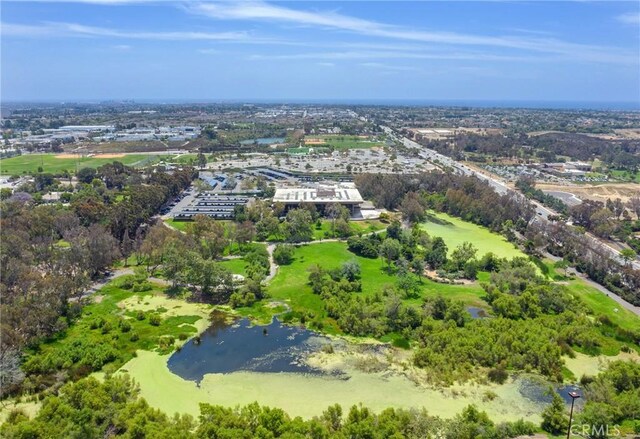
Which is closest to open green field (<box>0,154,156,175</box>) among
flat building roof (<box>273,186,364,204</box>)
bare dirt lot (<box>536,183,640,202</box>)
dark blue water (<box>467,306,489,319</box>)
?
flat building roof (<box>273,186,364,204</box>)

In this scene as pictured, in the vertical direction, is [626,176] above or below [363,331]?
above

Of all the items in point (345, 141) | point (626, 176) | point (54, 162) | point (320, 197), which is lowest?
point (320, 197)

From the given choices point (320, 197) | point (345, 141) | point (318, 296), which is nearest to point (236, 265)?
point (318, 296)

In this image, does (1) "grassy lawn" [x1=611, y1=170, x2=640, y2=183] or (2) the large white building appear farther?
(1) "grassy lawn" [x1=611, y1=170, x2=640, y2=183]

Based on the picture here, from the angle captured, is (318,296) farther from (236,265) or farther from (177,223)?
(177,223)

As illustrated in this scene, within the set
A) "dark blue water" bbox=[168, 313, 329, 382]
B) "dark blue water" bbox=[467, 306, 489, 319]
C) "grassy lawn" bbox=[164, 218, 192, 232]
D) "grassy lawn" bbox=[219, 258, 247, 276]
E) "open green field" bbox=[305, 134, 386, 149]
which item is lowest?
"dark blue water" bbox=[168, 313, 329, 382]

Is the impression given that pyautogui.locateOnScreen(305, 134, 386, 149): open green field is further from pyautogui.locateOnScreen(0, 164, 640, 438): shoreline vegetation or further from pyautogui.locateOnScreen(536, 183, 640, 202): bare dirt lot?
pyautogui.locateOnScreen(0, 164, 640, 438): shoreline vegetation

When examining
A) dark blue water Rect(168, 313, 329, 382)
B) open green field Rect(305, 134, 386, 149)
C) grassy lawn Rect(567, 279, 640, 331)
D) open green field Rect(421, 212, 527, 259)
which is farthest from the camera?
open green field Rect(305, 134, 386, 149)
